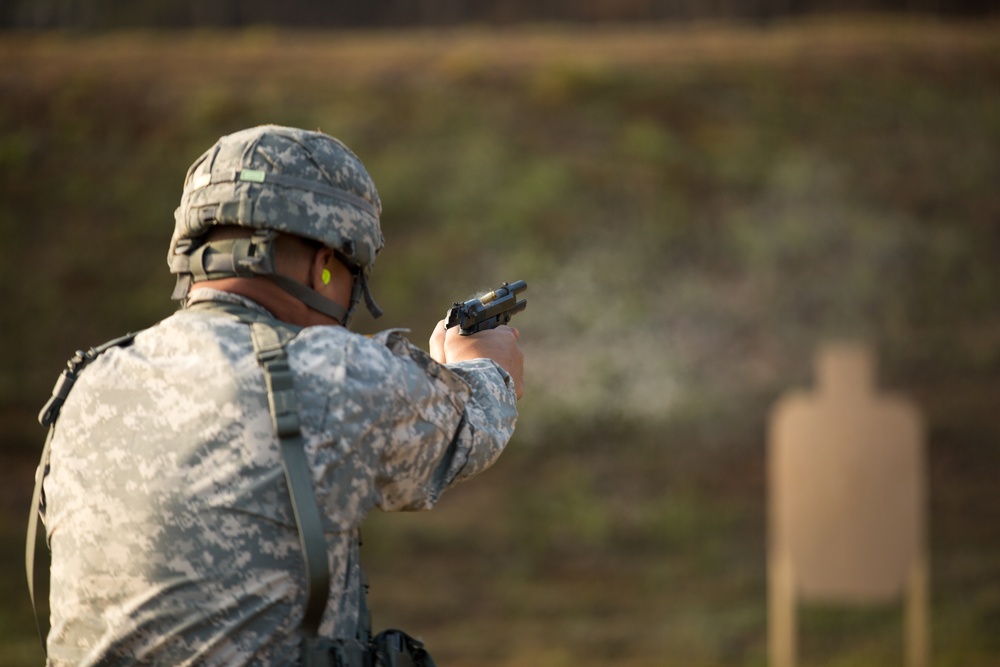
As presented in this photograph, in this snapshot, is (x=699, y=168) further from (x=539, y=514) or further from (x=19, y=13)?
(x=19, y=13)

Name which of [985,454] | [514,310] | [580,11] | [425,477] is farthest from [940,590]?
[425,477]

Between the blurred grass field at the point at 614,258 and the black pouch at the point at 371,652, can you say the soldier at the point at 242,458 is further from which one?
the blurred grass field at the point at 614,258

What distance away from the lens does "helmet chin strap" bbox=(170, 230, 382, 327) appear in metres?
1.48

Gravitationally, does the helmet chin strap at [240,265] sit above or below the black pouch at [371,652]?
above

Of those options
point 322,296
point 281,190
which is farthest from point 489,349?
point 281,190

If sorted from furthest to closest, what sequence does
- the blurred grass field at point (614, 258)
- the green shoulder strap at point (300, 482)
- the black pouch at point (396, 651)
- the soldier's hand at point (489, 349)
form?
the blurred grass field at point (614, 258) → the soldier's hand at point (489, 349) → the black pouch at point (396, 651) → the green shoulder strap at point (300, 482)

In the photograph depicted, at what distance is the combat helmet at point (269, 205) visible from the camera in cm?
149

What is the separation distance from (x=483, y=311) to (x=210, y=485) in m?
0.62

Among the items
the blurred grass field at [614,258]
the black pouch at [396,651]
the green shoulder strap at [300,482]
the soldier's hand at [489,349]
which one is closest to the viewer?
the green shoulder strap at [300,482]

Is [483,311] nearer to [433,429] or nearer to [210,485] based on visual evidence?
[433,429]

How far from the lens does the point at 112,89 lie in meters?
8.55

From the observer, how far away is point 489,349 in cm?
177

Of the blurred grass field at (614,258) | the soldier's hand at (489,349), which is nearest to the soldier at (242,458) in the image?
the soldier's hand at (489,349)

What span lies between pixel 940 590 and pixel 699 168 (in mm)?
3403
